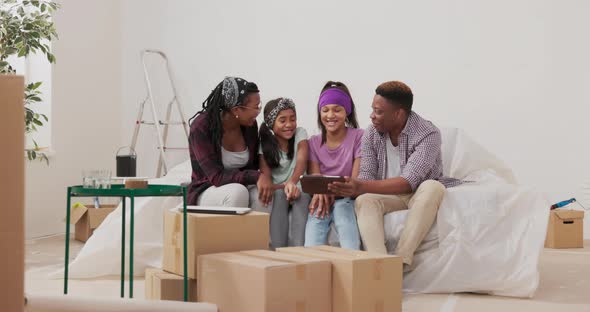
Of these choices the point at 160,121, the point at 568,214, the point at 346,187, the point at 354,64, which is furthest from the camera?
the point at 160,121

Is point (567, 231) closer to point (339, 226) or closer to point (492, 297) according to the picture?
point (492, 297)

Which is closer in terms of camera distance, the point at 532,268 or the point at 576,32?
the point at 532,268

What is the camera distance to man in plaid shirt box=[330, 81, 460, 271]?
322cm

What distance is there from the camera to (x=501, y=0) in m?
5.16

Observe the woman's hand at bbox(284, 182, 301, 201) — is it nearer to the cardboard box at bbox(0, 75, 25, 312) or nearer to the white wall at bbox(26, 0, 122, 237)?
the cardboard box at bbox(0, 75, 25, 312)

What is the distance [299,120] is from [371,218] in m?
2.63

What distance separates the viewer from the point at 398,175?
3533 millimetres

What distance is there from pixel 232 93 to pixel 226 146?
25 cm

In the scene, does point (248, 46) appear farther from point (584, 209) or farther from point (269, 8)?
point (584, 209)

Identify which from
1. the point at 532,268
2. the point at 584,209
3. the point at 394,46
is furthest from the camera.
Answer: the point at 394,46

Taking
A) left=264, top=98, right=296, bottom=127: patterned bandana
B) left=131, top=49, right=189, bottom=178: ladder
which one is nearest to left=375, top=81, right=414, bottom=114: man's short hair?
left=264, top=98, right=296, bottom=127: patterned bandana

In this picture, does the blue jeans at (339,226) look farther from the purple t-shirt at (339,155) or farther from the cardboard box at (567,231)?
the cardboard box at (567,231)

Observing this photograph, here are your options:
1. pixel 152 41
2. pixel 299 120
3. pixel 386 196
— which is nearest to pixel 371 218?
pixel 386 196

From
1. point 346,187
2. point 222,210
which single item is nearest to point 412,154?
point 346,187
